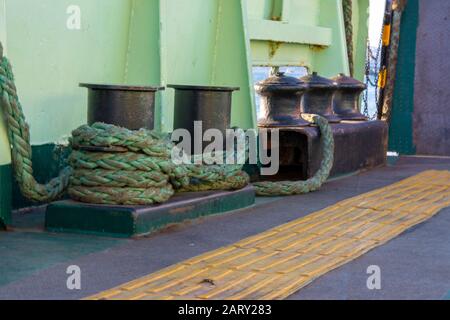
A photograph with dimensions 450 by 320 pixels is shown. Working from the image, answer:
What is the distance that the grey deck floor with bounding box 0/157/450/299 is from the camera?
2.99m

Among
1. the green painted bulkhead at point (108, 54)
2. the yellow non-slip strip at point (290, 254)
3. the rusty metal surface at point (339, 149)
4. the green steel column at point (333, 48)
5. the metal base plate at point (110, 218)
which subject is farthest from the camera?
the green steel column at point (333, 48)

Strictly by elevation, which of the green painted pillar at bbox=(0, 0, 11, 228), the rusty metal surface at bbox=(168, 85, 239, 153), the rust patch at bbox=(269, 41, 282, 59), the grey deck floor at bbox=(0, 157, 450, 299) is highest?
the rust patch at bbox=(269, 41, 282, 59)

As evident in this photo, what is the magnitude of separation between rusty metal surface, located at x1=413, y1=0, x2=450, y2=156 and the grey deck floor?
3178 mm

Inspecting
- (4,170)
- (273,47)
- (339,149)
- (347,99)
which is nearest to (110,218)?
(4,170)

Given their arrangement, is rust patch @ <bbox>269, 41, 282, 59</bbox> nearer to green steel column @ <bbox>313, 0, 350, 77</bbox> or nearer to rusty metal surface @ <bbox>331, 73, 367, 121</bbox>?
rusty metal surface @ <bbox>331, 73, 367, 121</bbox>

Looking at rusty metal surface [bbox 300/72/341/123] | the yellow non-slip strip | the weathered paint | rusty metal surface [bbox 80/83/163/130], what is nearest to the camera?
the yellow non-slip strip

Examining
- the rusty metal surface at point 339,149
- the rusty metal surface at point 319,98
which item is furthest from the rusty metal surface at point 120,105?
the rusty metal surface at point 319,98

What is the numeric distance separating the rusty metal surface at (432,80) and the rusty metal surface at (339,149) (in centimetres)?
100

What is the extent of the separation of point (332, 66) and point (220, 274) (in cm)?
473

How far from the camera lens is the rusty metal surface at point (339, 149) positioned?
573 cm

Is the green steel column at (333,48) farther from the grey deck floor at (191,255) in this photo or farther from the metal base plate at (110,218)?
the metal base plate at (110,218)

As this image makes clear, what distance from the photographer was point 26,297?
2859 mm

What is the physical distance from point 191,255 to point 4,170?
2.98ft

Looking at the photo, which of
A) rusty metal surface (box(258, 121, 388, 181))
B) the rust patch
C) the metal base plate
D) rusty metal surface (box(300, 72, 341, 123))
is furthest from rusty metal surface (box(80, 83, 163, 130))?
the rust patch
